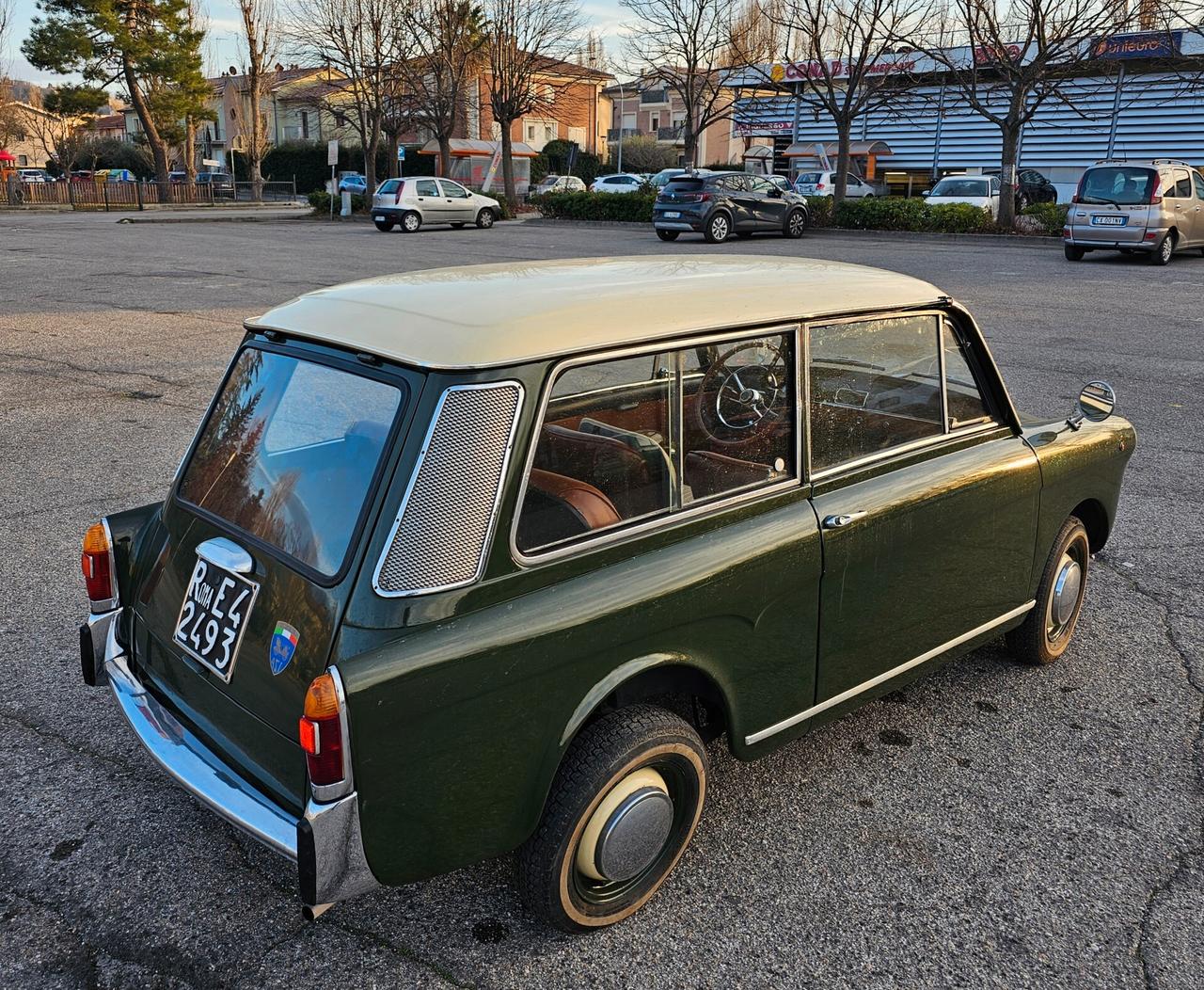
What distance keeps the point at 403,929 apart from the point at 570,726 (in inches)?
29.1

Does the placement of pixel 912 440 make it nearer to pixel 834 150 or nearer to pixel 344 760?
pixel 344 760

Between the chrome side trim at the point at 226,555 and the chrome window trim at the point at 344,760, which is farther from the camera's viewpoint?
the chrome side trim at the point at 226,555

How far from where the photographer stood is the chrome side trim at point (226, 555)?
2453 millimetres

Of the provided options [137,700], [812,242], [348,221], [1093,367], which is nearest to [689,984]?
[137,700]

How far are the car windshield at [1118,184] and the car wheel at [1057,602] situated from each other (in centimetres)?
1679

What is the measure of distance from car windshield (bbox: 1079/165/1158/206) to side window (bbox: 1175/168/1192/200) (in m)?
0.76

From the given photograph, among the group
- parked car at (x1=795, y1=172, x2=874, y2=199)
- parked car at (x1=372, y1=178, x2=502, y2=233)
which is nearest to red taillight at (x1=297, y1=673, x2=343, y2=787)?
parked car at (x1=372, y1=178, x2=502, y2=233)

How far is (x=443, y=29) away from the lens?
38469 millimetres

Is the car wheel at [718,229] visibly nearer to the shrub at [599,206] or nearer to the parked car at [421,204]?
the shrub at [599,206]

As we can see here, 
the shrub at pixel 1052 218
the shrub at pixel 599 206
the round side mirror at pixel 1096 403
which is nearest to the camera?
the round side mirror at pixel 1096 403

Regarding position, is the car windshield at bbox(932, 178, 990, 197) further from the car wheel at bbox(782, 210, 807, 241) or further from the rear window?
the rear window

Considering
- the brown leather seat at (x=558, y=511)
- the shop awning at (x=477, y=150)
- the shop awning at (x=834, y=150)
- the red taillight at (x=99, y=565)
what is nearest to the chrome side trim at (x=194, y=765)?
the red taillight at (x=99, y=565)

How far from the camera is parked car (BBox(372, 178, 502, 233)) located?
95.9ft

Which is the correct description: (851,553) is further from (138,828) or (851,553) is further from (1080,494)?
(138,828)
